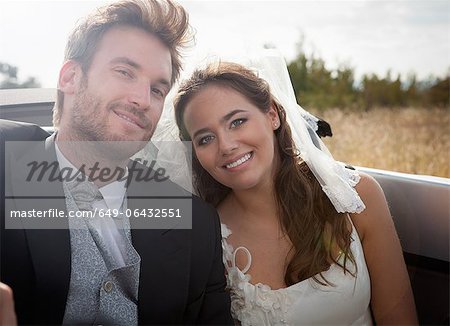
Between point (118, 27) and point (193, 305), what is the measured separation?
0.87m

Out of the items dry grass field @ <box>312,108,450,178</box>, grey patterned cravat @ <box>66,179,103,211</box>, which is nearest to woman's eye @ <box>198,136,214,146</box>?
grey patterned cravat @ <box>66,179,103,211</box>

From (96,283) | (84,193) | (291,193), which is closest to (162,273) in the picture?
(96,283)

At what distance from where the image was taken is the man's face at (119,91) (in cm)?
162

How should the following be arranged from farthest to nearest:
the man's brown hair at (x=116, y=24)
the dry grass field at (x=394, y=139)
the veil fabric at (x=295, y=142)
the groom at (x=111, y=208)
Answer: the dry grass field at (x=394, y=139)
the veil fabric at (x=295, y=142)
the man's brown hair at (x=116, y=24)
the groom at (x=111, y=208)

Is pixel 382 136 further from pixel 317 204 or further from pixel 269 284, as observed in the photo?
pixel 269 284

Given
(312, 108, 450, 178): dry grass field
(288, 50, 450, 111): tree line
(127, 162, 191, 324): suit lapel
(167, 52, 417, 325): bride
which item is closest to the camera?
(127, 162, 191, 324): suit lapel

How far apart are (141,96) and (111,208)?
0.35 m

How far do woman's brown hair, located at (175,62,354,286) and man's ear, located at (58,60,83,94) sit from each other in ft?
1.11

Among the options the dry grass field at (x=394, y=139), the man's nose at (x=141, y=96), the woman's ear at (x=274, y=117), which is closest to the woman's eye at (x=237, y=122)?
the woman's ear at (x=274, y=117)

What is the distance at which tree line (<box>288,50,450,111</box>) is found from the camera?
482cm

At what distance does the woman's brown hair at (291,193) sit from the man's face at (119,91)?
0.20 m

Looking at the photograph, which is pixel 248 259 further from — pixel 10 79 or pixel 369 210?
pixel 10 79

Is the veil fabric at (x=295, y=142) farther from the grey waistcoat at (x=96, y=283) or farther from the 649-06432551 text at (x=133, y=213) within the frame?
the grey waistcoat at (x=96, y=283)

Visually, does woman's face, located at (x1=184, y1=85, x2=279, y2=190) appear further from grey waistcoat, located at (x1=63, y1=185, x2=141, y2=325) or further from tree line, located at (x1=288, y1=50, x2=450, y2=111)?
tree line, located at (x1=288, y1=50, x2=450, y2=111)
